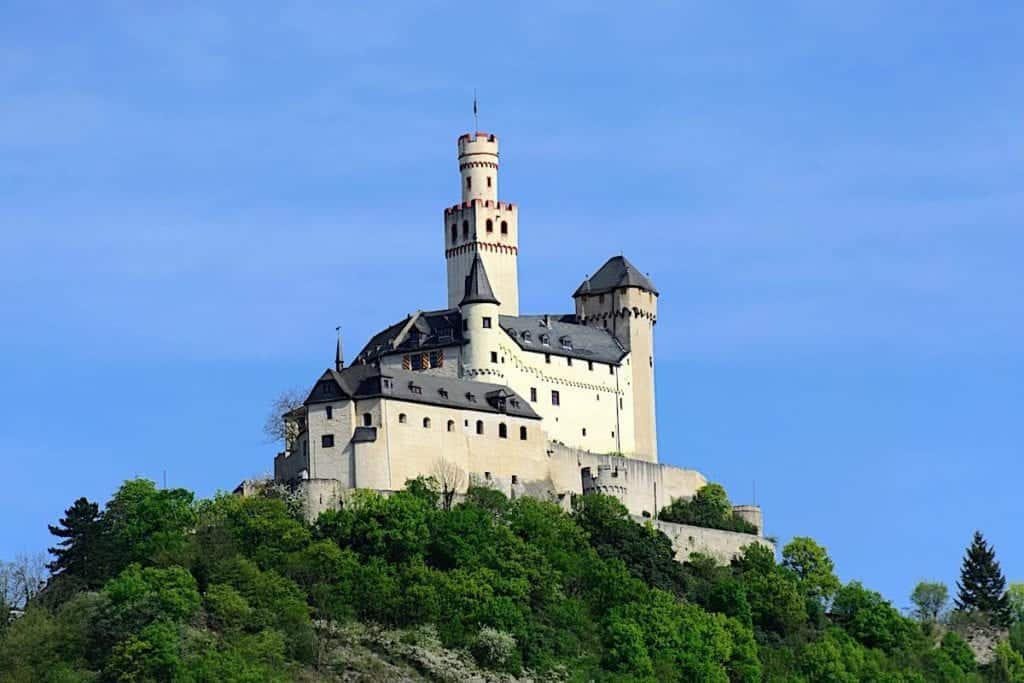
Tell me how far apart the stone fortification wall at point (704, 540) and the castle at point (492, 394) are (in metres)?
1.86

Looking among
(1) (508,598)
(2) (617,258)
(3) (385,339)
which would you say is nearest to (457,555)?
(1) (508,598)

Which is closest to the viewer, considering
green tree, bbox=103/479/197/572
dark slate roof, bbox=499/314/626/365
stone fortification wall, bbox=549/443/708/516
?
green tree, bbox=103/479/197/572

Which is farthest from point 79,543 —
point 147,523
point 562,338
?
point 562,338

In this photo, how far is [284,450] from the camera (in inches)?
4515

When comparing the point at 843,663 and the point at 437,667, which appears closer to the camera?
the point at 437,667

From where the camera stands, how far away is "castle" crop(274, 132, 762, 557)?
10894cm

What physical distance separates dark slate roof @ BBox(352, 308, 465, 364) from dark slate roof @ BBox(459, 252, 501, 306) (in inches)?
46.5

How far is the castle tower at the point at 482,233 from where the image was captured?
407 ft

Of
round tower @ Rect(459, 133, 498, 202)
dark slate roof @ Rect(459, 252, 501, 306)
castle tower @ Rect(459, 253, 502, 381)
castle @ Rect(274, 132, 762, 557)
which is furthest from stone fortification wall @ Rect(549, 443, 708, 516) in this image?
round tower @ Rect(459, 133, 498, 202)

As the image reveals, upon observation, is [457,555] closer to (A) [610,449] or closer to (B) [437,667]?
(B) [437,667]

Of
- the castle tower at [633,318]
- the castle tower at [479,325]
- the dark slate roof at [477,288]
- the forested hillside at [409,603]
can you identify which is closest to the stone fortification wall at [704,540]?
the forested hillside at [409,603]

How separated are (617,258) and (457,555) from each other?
26.5m

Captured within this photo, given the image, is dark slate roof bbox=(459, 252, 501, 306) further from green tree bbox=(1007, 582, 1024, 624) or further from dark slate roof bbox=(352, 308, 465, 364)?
green tree bbox=(1007, 582, 1024, 624)

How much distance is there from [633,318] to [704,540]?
1240 centimetres
